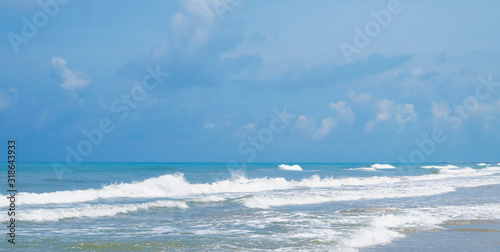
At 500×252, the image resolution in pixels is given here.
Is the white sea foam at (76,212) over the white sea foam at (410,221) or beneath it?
over

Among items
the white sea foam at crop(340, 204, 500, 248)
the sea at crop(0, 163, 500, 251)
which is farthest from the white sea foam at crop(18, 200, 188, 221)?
the white sea foam at crop(340, 204, 500, 248)

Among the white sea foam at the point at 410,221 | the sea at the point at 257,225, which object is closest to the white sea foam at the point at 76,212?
the sea at the point at 257,225

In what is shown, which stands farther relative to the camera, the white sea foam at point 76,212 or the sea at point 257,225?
the white sea foam at point 76,212

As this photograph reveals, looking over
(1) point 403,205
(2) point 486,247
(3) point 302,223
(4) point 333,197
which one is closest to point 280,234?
(3) point 302,223

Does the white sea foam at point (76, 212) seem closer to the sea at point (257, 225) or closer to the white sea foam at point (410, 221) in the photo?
the sea at point (257, 225)

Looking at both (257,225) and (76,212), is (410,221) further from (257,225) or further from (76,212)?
(76,212)

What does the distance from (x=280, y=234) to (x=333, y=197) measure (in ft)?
45.3

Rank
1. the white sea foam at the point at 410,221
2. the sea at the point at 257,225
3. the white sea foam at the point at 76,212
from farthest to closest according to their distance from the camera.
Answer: the white sea foam at the point at 76,212
the white sea foam at the point at 410,221
the sea at the point at 257,225

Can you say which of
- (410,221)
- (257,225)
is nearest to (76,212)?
(257,225)

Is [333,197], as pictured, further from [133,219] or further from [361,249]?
[361,249]

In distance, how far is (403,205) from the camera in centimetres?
2264

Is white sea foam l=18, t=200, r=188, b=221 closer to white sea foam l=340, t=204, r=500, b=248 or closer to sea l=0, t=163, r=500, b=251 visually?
sea l=0, t=163, r=500, b=251

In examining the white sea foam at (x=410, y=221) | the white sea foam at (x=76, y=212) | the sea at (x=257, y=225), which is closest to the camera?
the sea at (x=257, y=225)

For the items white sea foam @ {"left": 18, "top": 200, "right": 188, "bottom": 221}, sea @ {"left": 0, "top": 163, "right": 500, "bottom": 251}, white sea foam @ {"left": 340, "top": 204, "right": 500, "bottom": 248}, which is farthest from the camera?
white sea foam @ {"left": 18, "top": 200, "right": 188, "bottom": 221}
